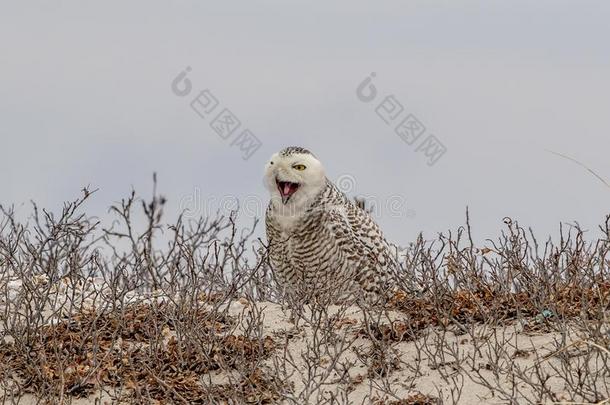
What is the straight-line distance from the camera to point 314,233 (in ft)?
31.2

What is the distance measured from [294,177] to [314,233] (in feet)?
1.99

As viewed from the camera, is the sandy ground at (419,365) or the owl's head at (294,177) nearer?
the sandy ground at (419,365)

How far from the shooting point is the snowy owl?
9414 millimetres

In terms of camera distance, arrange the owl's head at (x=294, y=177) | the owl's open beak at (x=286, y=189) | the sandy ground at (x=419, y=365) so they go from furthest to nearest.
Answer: the owl's open beak at (x=286, y=189)
the owl's head at (x=294, y=177)
the sandy ground at (x=419, y=365)

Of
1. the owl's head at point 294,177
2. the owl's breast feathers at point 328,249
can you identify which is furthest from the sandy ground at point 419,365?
the owl's head at point 294,177

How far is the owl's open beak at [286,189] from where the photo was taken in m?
9.48

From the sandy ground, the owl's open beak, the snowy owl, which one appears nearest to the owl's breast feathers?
the snowy owl

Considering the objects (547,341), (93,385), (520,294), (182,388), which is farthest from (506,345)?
(93,385)

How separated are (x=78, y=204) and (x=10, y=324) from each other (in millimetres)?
1093

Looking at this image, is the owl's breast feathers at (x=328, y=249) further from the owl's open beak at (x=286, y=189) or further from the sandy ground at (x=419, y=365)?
the sandy ground at (x=419, y=365)

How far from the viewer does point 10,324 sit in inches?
300

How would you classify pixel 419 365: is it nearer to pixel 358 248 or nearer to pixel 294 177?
pixel 358 248

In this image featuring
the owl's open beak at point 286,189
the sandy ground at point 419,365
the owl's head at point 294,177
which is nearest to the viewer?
the sandy ground at point 419,365

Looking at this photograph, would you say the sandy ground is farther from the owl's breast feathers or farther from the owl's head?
the owl's head
